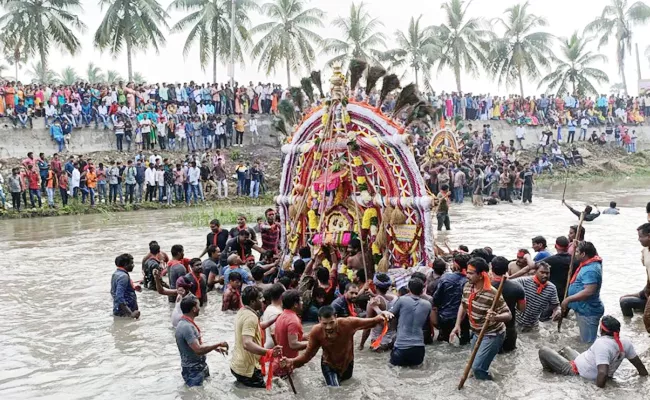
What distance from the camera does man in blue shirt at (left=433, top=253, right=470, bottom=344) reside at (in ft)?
26.0

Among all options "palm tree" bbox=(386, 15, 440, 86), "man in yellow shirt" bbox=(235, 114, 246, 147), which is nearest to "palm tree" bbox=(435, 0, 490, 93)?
"palm tree" bbox=(386, 15, 440, 86)

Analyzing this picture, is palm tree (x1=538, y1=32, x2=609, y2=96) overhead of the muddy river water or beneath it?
overhead

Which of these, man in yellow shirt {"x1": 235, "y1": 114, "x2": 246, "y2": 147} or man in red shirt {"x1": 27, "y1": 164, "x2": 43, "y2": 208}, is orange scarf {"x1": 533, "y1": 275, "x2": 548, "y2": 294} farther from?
man in yellow shirt {"x1": 235, "y1": 114, "x2": 246, "y2": 147}

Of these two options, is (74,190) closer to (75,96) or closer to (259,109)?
(75,96)

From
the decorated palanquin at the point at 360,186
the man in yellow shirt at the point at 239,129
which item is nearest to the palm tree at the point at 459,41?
the man in yellow shirt at the point at 239,129

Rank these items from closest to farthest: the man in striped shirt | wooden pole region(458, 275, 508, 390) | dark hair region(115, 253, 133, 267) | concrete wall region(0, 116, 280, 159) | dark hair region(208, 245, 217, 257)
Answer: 1. wooden pole region(458, 275, 508, 390)
2. the man in striped shirt
3. dark hair region(115, 253, 133, 267)
4. dark hair region(208, 245, 217, 257)
5. concrete wall region(0, 116, 280, 159)

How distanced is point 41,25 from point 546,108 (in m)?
25.8

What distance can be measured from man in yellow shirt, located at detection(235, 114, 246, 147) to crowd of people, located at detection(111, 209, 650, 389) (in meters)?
17.2

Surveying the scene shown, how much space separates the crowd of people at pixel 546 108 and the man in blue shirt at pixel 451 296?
82.5 ft

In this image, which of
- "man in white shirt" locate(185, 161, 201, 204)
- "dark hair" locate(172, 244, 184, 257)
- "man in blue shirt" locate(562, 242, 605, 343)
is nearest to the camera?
"man in blue shirt" locate(562, 242, 605, 343)

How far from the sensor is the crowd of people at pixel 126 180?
21.4 metres

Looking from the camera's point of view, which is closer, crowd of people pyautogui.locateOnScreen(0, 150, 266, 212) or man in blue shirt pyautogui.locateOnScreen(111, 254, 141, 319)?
man in blue shirt pyautogui.locateOnScreen(111, 254, 141, 319)

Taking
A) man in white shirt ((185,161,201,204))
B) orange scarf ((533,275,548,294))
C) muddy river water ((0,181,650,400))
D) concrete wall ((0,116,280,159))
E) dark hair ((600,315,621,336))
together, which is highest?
concrete wall ((0,116,280,159))

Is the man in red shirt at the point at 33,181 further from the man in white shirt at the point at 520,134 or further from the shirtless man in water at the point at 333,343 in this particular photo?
the man in white shirt at the point at 520,134
